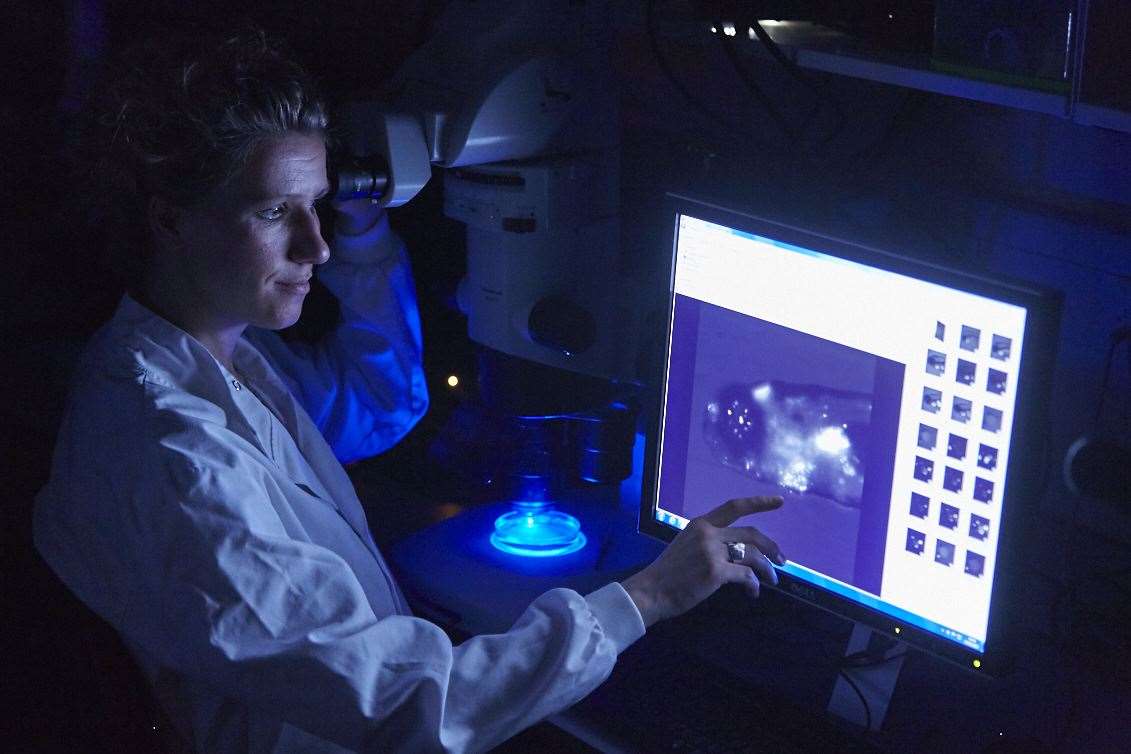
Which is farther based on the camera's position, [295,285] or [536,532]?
→ [536,532]

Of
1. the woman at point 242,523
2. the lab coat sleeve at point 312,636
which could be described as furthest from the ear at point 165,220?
the lab coat sleeve at point 312,636

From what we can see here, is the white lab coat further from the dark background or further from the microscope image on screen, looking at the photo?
the microscope image on screen

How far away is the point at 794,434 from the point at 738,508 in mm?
101

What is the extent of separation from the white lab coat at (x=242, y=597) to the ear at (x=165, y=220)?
0.08 meters

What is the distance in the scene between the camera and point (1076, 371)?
140cm

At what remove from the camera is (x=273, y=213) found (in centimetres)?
121

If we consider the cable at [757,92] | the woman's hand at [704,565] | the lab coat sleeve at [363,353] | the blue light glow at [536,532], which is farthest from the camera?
the lab coat sleeve at [363,353]

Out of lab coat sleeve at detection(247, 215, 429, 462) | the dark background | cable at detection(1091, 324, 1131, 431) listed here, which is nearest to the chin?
the dark background

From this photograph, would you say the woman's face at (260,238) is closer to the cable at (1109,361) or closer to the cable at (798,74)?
the cable at (798,74)

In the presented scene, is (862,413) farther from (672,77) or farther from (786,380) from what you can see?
(672,77)

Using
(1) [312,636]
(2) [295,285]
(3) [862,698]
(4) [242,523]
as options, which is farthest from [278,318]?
(3) [862,698]

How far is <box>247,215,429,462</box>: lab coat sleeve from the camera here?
1655 mm

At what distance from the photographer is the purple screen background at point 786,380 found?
44.6 inches

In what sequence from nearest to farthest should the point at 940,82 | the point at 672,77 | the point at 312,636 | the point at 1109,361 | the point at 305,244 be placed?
the point at 312,636 < the point at 940,82 < the point at 305,244 < the point at 1109,361 < the point at 672,77
